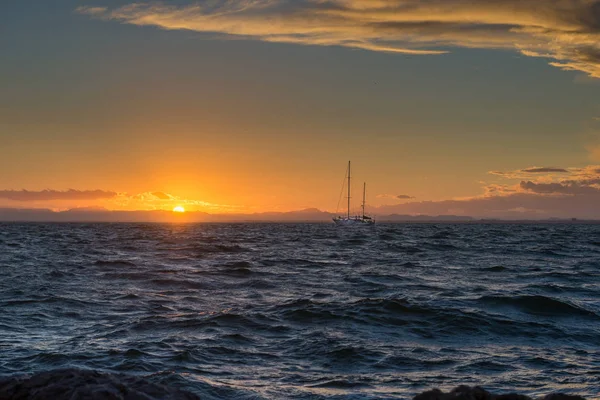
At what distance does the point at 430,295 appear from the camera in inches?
890

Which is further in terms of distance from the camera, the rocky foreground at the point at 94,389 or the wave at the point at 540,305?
the wave at the point at 540,305

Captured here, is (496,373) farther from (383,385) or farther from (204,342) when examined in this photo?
(204,342)

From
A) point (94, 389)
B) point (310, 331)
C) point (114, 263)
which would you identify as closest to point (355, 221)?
point (114, 263)

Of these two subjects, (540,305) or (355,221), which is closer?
(540,305)

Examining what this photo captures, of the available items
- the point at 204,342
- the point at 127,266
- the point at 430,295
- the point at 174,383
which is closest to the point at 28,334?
the point at 204,342

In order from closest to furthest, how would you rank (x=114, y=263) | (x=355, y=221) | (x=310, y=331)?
(x=310, y=331), (x=114, y=263), (x=355, y=221)

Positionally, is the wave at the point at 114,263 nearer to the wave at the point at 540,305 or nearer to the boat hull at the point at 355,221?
the wave at the point at 540,305

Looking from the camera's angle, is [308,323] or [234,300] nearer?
[308,323]

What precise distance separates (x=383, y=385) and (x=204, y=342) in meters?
5.12

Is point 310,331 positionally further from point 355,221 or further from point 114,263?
point 355,221

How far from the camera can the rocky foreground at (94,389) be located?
5848mm

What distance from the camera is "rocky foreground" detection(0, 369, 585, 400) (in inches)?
230

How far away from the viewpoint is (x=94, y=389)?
20.7 ft

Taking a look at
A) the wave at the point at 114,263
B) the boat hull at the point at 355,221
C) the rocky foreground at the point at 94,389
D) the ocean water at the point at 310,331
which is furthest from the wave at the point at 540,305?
the boat hull at the point at 355,221
